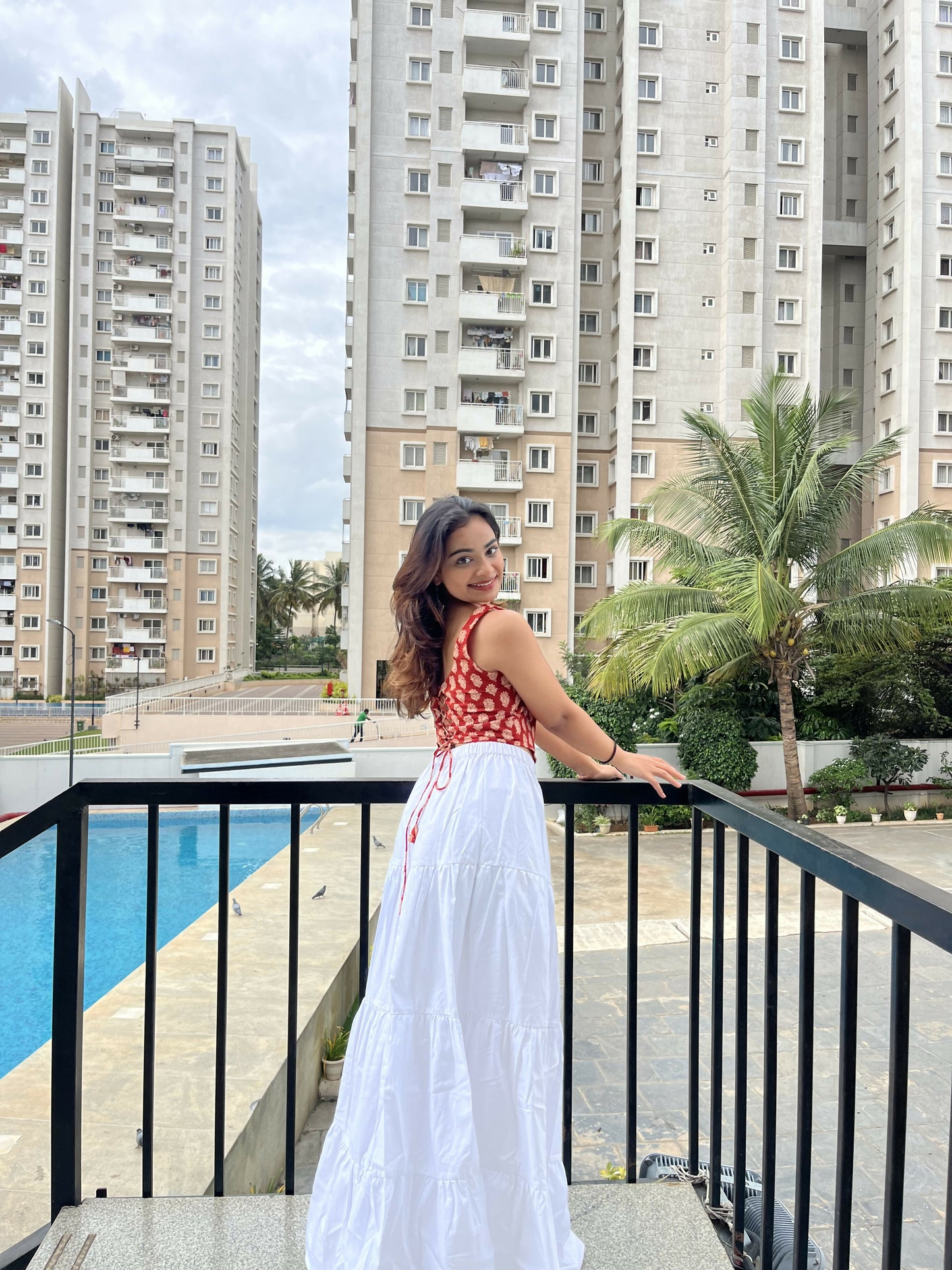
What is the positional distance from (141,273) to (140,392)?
15.0 ft

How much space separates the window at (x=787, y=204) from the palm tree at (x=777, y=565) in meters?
14.8

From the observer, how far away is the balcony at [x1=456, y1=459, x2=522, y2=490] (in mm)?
21812

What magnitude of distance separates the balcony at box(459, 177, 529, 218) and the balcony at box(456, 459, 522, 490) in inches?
254

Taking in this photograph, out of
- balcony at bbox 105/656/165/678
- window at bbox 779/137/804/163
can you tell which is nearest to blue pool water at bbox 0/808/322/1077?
balcony at bbox 105/656/165/678

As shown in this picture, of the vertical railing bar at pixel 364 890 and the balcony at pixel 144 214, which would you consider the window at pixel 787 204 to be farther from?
the vertical railing bar at pixel 364 890

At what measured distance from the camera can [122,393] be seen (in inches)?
1293

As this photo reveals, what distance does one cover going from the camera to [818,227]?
2295cm

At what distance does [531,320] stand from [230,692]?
17097 mm

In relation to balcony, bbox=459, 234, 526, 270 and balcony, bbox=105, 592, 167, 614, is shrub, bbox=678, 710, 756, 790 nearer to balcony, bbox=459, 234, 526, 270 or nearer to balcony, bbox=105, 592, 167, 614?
balcony, bbox=459, 234, 526, 270

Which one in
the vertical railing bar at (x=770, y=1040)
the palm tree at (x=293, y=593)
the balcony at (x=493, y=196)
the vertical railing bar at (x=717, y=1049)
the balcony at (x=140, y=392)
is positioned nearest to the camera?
the vertical railing bar at (x=770, y=1040)

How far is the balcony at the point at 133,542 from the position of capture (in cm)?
3238

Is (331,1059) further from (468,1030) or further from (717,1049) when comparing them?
(468,1030)

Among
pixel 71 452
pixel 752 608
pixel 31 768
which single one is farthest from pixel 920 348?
pixel 71 452

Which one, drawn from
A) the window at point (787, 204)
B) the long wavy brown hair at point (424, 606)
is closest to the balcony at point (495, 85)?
the window at point (787, 204)
